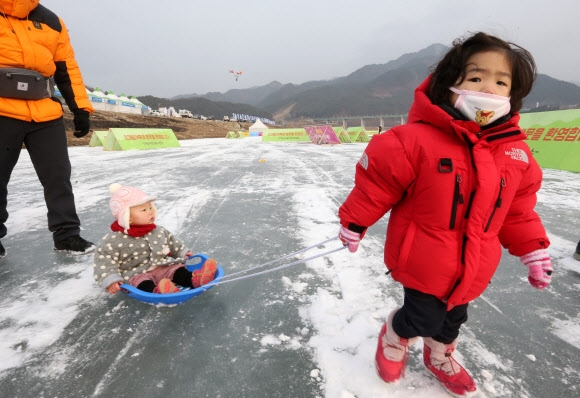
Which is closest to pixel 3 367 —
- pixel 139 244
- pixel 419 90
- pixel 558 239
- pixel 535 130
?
pixel 139 244

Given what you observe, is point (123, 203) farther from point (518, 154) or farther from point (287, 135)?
point (287, 135)

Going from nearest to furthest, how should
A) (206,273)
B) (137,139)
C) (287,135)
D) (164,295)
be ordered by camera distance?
(164,295)
(206,273)
(137,139)
(287,135)

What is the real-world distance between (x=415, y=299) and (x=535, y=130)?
8885 millimetres

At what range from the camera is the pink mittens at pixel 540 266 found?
1.23 metres

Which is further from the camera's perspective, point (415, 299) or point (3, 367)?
point (3, 367)

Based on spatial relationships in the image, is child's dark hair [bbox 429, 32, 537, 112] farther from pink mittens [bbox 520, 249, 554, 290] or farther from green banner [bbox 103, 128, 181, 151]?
green banner [bbox 103, 128, 181, 151]

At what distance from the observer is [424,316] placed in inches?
46.4

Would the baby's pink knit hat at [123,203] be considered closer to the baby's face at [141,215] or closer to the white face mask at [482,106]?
the baby's face at [141,215]

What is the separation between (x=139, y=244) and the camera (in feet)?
6.36

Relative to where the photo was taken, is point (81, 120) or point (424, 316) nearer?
point (424, 316)

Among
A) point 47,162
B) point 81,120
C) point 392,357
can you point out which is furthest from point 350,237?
point 81,120

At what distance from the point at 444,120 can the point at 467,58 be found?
1.00 ft

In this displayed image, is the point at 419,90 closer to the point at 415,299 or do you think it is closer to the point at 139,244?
the point at 415,299

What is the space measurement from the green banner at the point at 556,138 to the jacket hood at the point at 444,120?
7563 mm
